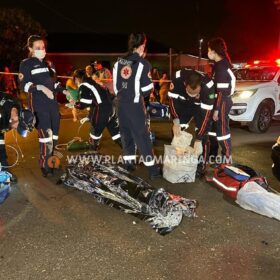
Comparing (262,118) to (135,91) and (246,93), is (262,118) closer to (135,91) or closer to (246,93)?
(246,93)

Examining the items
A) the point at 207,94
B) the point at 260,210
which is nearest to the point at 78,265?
the point at 260,210

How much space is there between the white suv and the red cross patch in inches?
192

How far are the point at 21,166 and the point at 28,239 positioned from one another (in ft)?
9.19

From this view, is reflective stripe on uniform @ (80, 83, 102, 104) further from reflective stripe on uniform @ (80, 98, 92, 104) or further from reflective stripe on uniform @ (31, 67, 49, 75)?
reflective stripe on uniform @ (31, 67, 49, 75)

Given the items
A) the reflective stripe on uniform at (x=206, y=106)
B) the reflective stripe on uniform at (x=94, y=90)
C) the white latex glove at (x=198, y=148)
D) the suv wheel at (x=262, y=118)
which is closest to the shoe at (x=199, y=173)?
the white latex glove at (x=198, y=148)

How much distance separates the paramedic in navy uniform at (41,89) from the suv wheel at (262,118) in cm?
547

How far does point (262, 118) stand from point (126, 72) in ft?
17.8

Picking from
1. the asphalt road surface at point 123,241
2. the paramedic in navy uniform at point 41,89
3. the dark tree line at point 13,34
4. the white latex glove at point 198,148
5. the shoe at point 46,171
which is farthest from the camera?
the dark tree line at point 13,34

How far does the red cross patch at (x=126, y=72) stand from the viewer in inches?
199

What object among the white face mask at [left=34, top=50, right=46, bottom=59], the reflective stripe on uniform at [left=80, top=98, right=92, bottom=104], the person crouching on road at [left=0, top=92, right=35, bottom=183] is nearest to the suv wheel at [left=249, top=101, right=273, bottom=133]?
the reflective stripe on uniform at [left=80, top=98, right=92, bottom=104]

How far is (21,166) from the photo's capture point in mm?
6363

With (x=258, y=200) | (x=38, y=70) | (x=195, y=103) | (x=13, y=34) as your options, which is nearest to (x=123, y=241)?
(x=258, y=200)

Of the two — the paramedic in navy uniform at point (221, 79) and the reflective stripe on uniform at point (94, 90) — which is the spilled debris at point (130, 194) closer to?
the reflective stripe on uniform at point (94, 90)

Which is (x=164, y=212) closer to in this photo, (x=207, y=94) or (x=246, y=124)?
(x=207, y=94)
